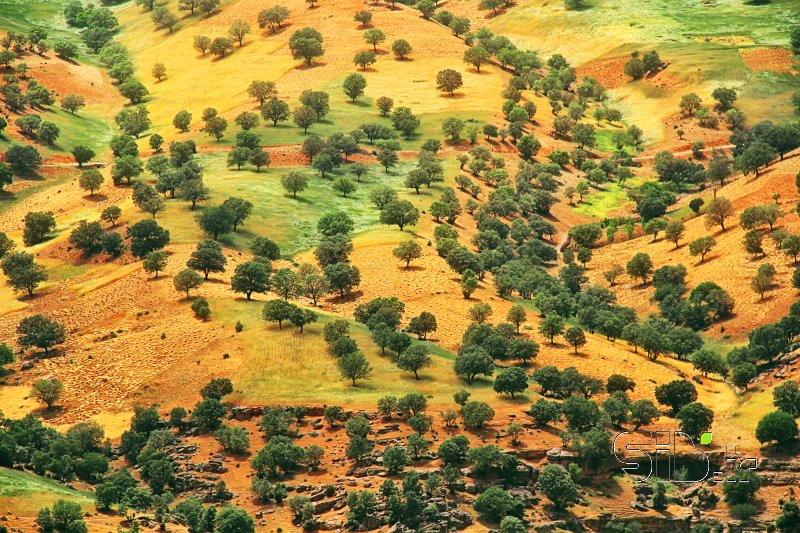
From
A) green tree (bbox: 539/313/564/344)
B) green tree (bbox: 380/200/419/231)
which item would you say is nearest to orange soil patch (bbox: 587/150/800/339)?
green tree (bbox: 539/313/564/344)

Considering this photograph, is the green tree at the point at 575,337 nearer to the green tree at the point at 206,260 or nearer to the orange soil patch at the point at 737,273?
the orange soil patch at the point at 737,273

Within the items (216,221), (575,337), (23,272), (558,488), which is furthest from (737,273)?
(23,272)

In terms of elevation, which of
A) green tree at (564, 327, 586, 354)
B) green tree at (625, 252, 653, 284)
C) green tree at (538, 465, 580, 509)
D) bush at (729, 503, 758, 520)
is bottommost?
green tree at (625, 252, 653, 284)

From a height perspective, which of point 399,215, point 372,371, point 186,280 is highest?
point 186,280

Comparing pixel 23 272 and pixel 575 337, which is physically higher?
pixel 23 272

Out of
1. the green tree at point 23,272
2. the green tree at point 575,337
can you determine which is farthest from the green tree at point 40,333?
the green tree at point 575,337

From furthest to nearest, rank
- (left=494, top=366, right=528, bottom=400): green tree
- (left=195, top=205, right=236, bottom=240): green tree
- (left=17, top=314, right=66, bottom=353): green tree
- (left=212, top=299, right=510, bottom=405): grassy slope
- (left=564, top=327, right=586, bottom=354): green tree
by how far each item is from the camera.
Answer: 1. (left=195, top=205, right=236, bottom=240): green tree
2. (left=564, top=327, right=586, bottom=354): green tree
3. (left=17, top=314, right=66, bottom=353): green tree
4. (left=494, top=366, right=528, bottom=400): green tree
5. (left=212, top=299, right=510, bottom=405): grassy slope

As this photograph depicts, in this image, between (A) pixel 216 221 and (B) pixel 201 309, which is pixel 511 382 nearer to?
(B) pixel 201 309

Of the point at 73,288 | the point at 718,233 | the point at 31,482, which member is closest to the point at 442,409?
the point at 31,482

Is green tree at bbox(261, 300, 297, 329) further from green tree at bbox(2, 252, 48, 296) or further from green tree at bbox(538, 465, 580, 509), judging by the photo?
green tree at bbox(538, 465, 580, 509)

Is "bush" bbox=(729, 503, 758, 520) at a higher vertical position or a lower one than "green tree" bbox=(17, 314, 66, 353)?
lower

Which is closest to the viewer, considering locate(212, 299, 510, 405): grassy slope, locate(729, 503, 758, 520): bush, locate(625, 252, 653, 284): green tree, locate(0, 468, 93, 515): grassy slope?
locate(0, 468, 93, 515): grassy slope
